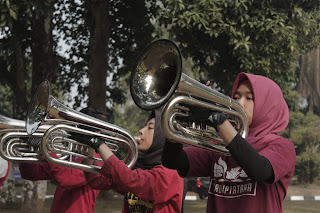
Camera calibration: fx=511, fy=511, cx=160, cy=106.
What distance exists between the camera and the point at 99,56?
9.52 meters

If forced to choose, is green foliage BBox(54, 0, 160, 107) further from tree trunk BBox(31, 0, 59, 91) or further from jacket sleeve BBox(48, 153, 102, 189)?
jacket sleeve BBox(48, 153, 102, 189)

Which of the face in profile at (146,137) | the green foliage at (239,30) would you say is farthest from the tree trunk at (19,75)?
the face in profile at (146,137)

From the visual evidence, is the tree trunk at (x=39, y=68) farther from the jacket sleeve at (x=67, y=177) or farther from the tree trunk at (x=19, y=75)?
the jacket sleeve at (x=67, y=177)

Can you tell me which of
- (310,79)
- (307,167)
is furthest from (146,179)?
(310,79)

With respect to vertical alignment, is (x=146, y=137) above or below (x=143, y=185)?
above

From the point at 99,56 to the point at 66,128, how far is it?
6.33m

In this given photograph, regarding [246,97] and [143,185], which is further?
[143,185]

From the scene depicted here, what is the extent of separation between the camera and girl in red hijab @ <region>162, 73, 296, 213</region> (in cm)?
249

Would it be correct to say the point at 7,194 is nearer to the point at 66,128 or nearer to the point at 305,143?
the point at 66,128

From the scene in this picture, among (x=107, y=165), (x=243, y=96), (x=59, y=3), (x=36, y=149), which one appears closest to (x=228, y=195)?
(x=243, y=96)

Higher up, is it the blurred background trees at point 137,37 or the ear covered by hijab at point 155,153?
the blurred background trees at point 137,37

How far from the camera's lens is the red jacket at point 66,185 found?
402 cm

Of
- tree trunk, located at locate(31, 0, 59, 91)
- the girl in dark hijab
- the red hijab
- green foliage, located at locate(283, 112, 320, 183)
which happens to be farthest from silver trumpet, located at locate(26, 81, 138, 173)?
green foliage, located at locate(283, 112, 320, 183)

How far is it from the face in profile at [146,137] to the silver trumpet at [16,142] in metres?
0.61
